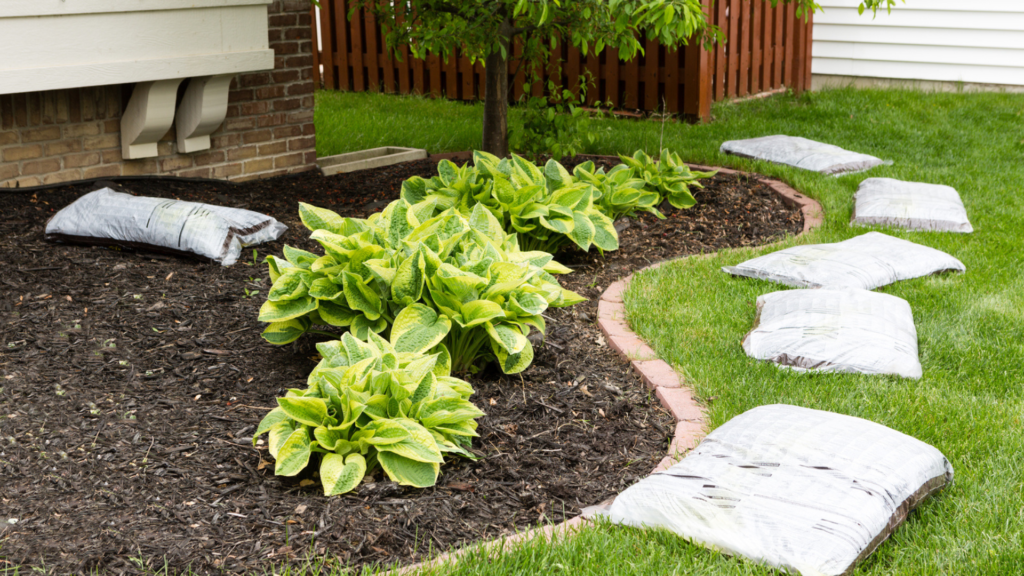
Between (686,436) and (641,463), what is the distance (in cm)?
17

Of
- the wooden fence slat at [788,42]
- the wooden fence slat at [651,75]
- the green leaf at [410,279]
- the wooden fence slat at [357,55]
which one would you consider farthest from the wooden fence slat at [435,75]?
the green leaf at [410,279]

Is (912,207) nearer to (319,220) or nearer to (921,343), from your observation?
(921,343)

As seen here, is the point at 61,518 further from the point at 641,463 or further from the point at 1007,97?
the point at 1007,97

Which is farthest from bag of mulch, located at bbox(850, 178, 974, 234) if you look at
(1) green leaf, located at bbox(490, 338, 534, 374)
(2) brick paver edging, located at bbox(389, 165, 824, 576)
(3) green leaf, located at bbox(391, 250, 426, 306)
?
(3) green leaf, located at bbox(391, 250, 426, 306)

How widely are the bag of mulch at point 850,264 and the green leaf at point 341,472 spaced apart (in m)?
2.16

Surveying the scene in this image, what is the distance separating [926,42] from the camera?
9.01 m

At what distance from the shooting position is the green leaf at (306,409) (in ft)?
7.45

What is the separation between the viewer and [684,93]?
788 centimetres

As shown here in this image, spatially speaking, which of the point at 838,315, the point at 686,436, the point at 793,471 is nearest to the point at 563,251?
the point at 838,315

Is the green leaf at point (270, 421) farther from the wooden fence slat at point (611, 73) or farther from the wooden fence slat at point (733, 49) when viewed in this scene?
the wooden fence slat at point (733, 49)

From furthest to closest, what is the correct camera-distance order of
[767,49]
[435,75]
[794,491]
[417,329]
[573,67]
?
[435,75] < [767,49] < [573,67] < [417,329] < [794,491]

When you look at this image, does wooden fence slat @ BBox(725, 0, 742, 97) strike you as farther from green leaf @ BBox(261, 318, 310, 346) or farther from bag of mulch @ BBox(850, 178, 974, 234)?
green leaf @ BBox(261, 318, 310, 346)

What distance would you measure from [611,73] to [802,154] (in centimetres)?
288

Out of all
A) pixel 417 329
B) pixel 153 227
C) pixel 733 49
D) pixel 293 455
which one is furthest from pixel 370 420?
pixel 733 49
